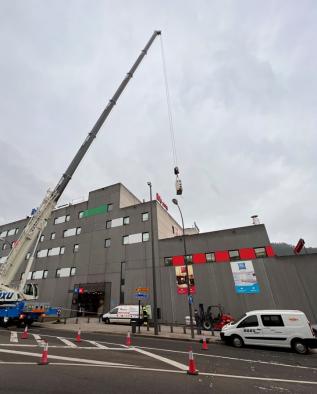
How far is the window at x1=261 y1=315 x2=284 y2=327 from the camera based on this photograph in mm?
11922

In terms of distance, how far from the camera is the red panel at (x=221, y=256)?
84.0 ft

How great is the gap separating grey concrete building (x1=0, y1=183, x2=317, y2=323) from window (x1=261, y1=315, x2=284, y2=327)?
11822 mm

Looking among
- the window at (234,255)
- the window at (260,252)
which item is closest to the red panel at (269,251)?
the window at (260,252)

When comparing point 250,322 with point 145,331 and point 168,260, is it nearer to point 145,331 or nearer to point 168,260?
point 145,331

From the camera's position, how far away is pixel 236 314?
907 inches

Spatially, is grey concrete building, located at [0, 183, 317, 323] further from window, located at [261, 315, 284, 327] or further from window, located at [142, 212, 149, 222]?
window, located at [261, 315, 284, 327]

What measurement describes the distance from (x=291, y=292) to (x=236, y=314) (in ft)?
18.3

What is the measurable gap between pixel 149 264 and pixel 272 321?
58.1 feet

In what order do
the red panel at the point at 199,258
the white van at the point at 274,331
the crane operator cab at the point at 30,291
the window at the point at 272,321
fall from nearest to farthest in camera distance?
the white van at the point at 274,331
the window at the point at 272,321
the crane operator cab at the point at 30,291
the red panel at the point at 199,258

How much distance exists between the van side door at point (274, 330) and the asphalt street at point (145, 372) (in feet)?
4.95

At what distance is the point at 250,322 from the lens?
496 inches

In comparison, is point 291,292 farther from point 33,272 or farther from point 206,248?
point 33,272

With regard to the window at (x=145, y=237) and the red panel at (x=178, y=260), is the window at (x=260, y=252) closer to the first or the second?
the red panel at (x=178, y=260)

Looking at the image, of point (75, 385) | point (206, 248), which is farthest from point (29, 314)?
point (206, 248)
